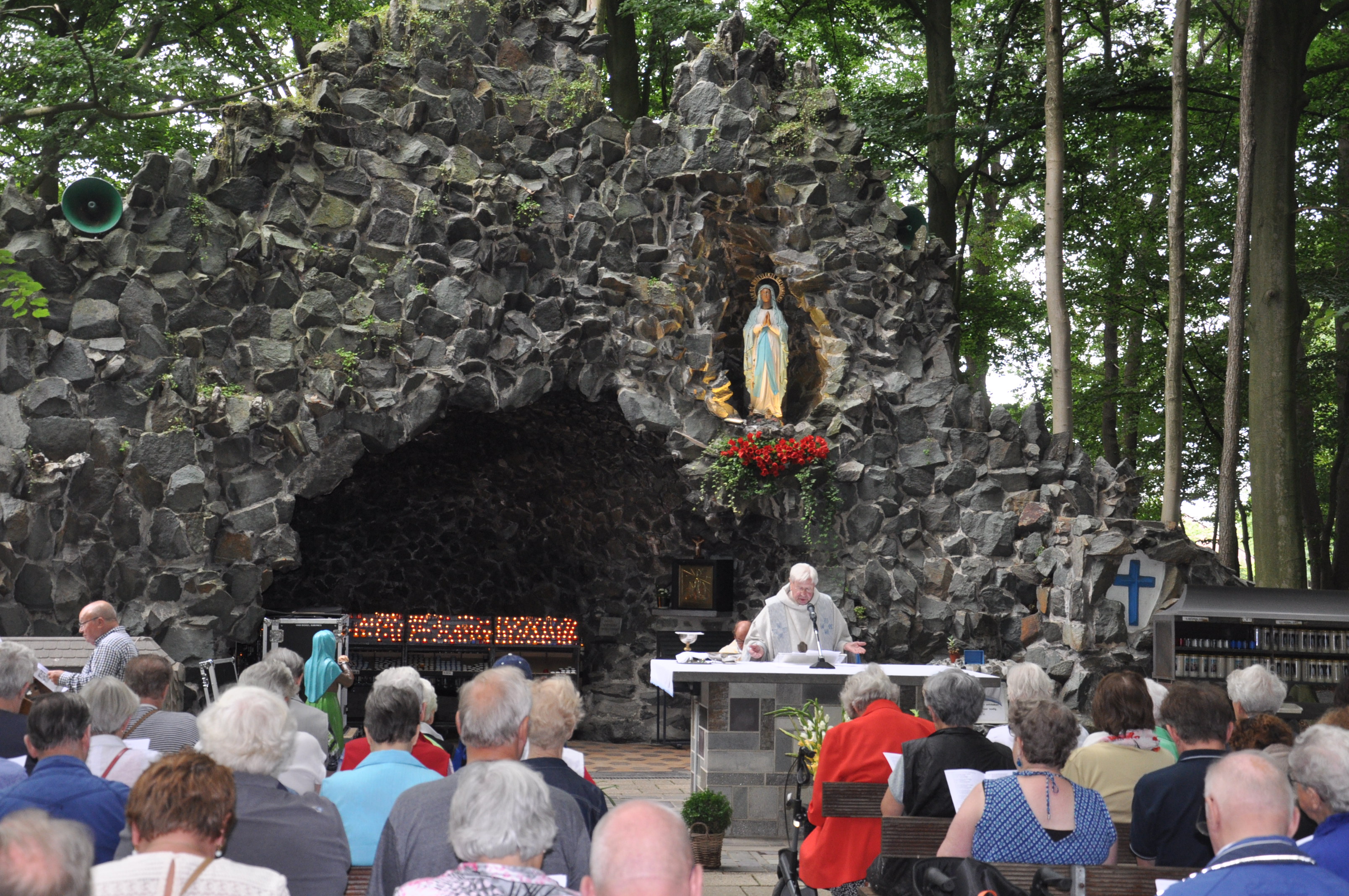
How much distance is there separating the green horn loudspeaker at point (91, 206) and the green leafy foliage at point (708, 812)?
8.68 m

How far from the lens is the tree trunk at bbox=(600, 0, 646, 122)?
58.3 ft

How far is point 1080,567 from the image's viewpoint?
12.4 metres

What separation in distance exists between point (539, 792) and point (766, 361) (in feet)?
37.1

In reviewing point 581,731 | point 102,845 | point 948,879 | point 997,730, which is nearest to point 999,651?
point 581,731

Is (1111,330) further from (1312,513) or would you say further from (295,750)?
(295,750)

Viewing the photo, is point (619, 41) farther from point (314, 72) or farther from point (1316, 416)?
point (1316, 416)

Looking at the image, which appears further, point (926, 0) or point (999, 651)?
point (926, 0)

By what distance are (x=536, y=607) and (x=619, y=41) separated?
882cm

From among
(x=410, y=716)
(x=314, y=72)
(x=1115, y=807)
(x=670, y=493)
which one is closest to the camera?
(x=410, y=716)

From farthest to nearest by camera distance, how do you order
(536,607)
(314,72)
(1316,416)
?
(1316,416) < (536,607) < (314,72)

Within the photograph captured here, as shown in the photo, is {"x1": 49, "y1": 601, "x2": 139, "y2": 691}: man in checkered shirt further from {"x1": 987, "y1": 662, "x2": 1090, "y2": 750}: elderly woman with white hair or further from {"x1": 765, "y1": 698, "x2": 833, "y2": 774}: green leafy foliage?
{"x1": 987, "y1": 662, "x2": 1090, "y2": 750}: elderly woman with white hair

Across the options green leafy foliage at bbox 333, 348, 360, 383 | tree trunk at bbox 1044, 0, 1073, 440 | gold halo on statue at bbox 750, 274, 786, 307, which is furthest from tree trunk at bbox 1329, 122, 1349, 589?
green leafy foliage at bbox 333, 348, 360, 383

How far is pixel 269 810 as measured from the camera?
3285 mm

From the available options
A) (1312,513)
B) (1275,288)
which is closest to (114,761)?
(1275,288)
